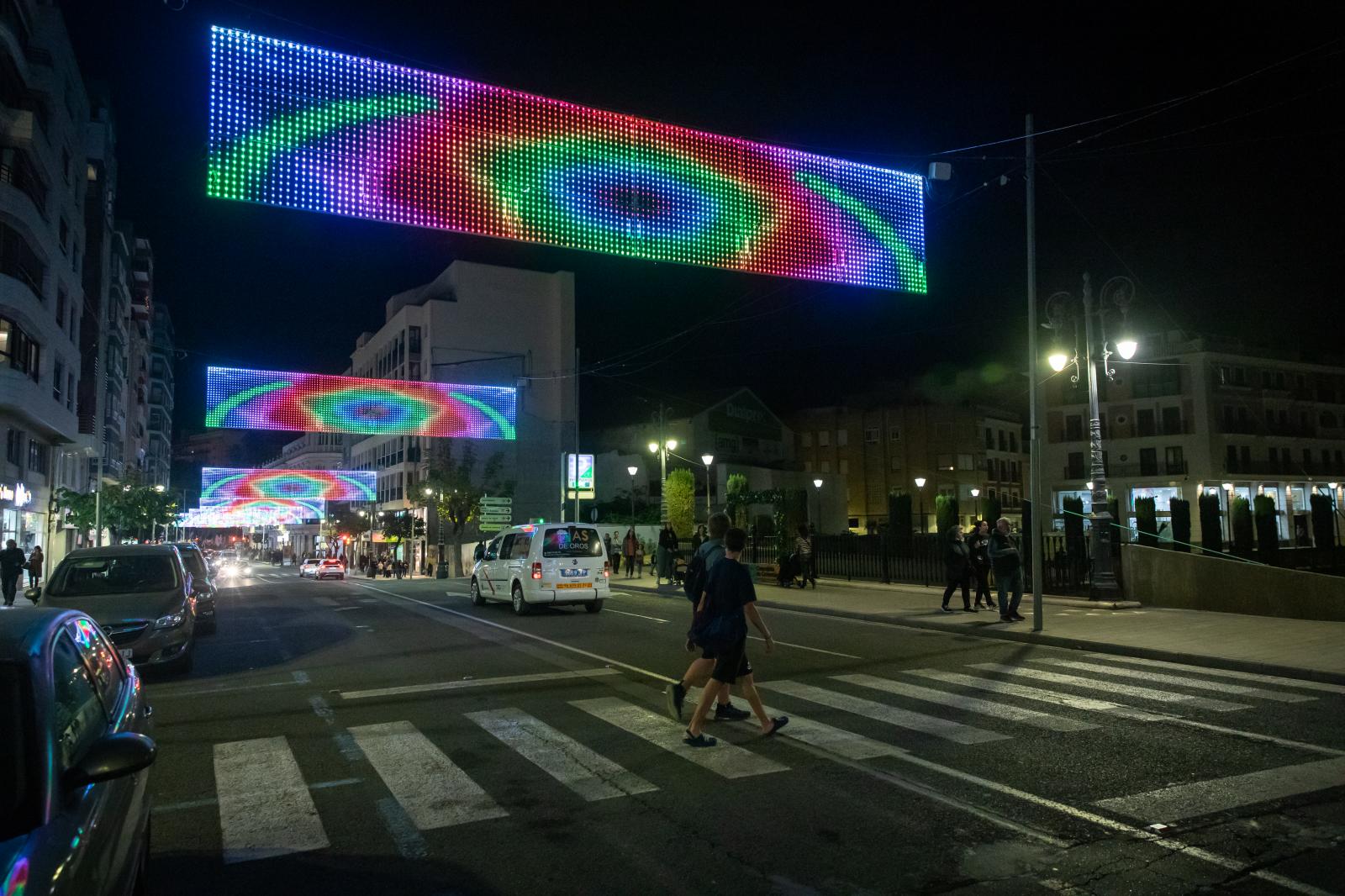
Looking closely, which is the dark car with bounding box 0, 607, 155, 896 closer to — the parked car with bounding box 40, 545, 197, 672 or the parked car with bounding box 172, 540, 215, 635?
the parked car with bounding box 40, 545, 197, 672

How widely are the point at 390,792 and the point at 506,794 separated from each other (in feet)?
2.53

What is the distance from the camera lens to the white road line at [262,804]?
4922 mm

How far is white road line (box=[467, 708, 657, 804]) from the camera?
19.5 feet

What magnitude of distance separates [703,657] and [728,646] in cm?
39

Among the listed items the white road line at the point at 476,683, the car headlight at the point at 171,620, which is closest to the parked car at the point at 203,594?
the car headlight at the point at 171,620

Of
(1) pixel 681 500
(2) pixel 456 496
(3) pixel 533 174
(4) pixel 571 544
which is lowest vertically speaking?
(4) pixel 571 544

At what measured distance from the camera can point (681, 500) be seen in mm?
42344

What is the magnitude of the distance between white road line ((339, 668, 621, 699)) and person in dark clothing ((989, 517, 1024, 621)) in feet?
26.3

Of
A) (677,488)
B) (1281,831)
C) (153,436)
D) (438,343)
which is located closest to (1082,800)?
(1281,831)

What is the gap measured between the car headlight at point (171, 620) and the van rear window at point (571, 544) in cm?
818

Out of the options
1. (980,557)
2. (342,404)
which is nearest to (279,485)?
(342,404)

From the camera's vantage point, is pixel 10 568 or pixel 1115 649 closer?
pixel 1115 649

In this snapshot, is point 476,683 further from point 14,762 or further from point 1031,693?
point 14,762

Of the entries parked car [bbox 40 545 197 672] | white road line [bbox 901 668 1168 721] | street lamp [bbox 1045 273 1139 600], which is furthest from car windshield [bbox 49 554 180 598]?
street lamp [bbox 1045 273 1139 600]
